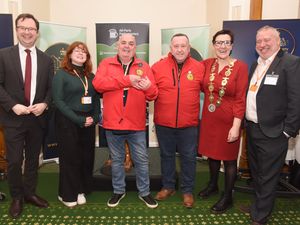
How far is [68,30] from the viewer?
4062 millimetres

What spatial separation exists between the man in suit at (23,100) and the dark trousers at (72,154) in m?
0.22

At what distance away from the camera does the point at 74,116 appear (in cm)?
263

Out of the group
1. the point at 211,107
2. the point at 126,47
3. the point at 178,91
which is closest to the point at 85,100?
the point at 126,47

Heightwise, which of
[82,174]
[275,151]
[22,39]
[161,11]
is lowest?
[82,174]

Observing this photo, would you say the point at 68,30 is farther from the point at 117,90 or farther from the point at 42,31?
the point at 117,90

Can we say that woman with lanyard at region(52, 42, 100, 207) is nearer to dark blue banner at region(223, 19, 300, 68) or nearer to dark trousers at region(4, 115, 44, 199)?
dark trousers at region(4, 115, 44, 199)

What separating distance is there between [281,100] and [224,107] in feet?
1.59

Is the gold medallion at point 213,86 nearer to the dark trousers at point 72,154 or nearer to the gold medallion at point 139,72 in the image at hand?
the gold medallion at point 139,72

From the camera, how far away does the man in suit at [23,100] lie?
255 centimetres

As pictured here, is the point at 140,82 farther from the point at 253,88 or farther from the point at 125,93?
the point at 253,88

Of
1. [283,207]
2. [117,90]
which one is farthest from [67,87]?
[283,207]

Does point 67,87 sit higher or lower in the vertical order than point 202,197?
higher

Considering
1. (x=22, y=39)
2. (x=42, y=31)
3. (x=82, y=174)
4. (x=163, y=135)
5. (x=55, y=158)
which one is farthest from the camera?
(x=55, y=158)

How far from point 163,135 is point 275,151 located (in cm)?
102
